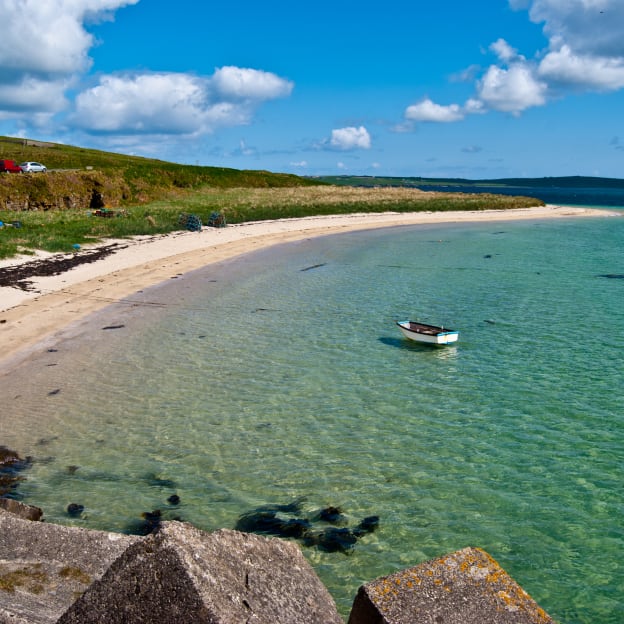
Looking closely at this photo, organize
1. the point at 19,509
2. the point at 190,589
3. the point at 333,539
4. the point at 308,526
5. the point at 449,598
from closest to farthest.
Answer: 1. the point at 190,589
2. the point at 449,598
3. the point at 19,509
4. the point at 333,539
5. the point at 308,526

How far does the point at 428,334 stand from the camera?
20.9 m

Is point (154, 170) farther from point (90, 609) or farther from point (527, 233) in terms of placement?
point (90, 609)

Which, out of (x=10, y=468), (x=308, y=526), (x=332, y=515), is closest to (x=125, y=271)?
(x=10, y=468)

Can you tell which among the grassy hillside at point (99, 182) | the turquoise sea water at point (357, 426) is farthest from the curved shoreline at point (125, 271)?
the grassy hillside at point (99, 182)

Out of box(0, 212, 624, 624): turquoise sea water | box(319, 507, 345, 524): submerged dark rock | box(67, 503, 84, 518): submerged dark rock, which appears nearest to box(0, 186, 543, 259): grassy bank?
box(0, 212, 624, 624): turquoise sea water

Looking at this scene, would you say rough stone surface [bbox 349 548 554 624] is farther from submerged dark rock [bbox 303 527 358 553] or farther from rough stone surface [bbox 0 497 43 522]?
rough stone surface [bbox 0 497 43 522]

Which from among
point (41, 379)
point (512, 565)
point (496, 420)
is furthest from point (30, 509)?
point (496, 420)

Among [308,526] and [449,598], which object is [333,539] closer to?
[308,526]

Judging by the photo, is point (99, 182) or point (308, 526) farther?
point (99, 182)

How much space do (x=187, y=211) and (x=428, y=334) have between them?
148 ft

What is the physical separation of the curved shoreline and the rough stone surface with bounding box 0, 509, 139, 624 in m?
13.3

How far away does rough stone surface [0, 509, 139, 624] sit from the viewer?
5.59 meters

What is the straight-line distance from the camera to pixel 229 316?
25750 mm

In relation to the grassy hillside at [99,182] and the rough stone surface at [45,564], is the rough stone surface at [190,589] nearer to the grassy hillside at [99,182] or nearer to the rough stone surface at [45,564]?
the rough stone surface at [45,564]
